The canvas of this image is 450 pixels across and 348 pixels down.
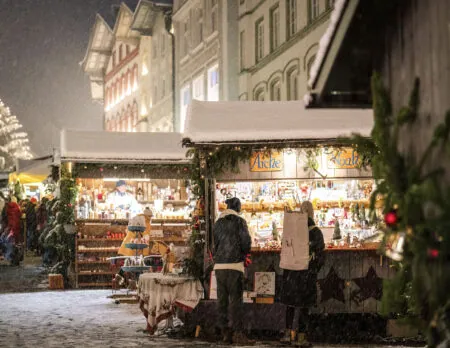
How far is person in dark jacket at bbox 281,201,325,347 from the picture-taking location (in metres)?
11.4

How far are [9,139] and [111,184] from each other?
48384mm

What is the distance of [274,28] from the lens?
27.5m

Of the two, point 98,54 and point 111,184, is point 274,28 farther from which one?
point 98,54

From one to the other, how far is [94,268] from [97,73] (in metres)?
34.7

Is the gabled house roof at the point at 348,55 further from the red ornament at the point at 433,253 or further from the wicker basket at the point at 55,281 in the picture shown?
the wicker basket at the point at 55,281

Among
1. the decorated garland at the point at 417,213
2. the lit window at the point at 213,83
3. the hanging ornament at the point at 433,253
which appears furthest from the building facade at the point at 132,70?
the hanging ornament at the point at 433,253

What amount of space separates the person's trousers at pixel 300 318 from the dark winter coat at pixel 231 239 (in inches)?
41.3

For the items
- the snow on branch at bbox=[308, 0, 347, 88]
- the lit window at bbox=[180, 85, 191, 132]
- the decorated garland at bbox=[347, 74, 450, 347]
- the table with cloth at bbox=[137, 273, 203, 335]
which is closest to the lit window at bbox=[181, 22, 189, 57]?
the lit window at bbox=[180, 85, 191, 132]

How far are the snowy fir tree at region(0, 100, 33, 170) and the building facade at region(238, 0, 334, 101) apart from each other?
41003mm

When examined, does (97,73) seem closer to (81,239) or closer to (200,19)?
(200,19)

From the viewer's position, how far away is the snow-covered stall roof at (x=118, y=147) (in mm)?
19953

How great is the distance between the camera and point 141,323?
13.5 m

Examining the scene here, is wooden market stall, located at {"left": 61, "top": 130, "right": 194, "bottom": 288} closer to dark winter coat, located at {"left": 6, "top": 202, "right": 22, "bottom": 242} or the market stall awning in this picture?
dark winter coat, located at {"left": 6, "top": 202, "right": 22, "bottom": 242}

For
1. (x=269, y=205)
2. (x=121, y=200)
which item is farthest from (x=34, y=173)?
(x=269, y=205)
